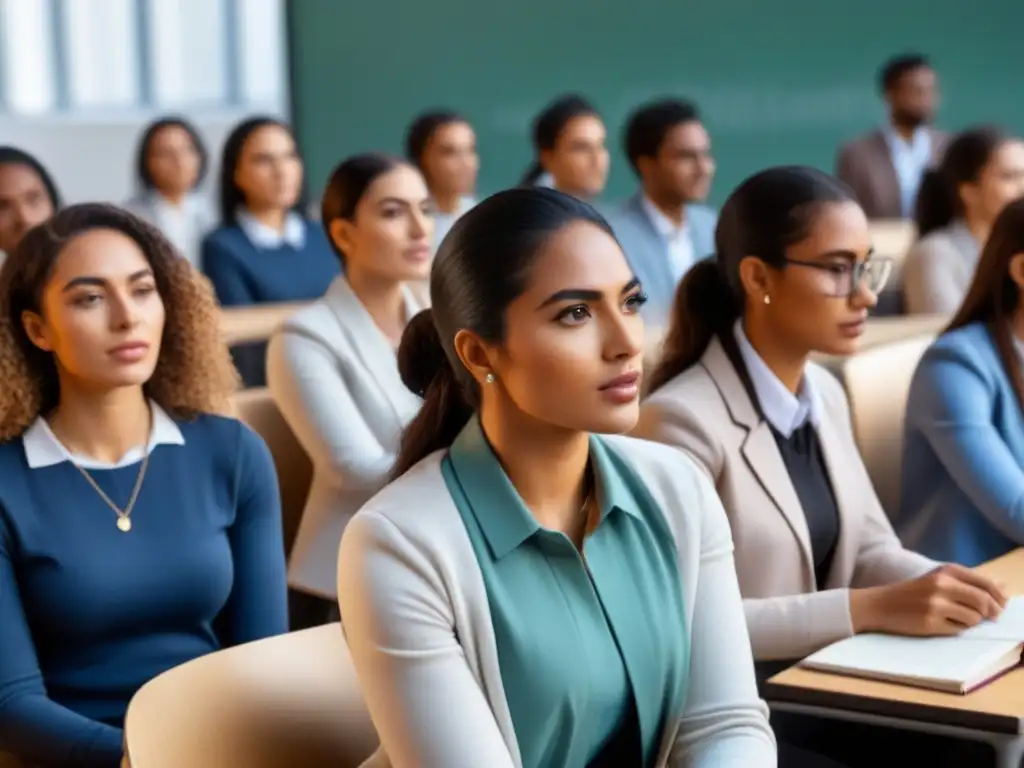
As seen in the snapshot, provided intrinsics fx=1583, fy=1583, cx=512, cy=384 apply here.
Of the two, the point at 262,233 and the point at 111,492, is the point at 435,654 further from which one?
the point at 262,233

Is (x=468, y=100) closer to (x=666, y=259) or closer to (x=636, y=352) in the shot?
(x=666, y=259)

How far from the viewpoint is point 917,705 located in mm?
1738

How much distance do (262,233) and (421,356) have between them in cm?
404

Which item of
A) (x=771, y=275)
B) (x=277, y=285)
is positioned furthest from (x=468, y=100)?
(x=771, y=275)

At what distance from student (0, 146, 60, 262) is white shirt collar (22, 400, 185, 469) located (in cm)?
211

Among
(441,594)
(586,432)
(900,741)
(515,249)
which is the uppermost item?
(515,249)

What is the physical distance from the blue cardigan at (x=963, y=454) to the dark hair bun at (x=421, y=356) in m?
1.35

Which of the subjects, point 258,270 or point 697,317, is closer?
point 697,317

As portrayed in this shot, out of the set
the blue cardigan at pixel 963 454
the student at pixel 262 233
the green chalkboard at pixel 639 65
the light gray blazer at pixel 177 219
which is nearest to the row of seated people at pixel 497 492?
the blue cardigan at pixel 963 454

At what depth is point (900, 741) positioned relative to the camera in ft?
7.38

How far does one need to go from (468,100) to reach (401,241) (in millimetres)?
5366

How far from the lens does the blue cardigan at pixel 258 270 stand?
17.8ft

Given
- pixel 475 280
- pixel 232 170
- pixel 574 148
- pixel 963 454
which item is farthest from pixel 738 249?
pixel 574 148

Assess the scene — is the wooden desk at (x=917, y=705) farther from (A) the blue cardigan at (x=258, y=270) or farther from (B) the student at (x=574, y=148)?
(B) the student at (x=574, y=148)
